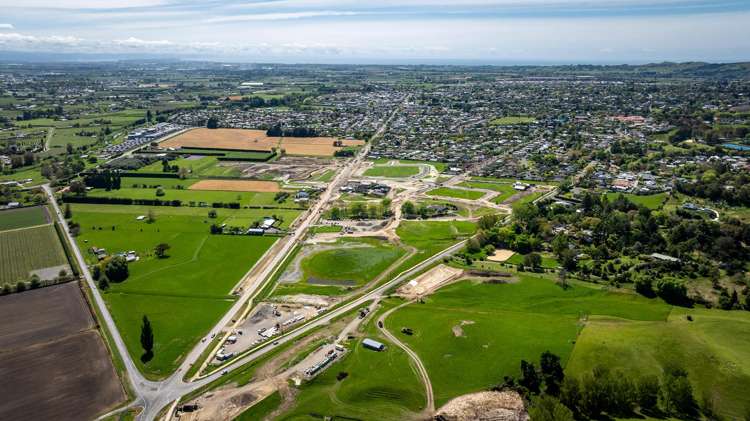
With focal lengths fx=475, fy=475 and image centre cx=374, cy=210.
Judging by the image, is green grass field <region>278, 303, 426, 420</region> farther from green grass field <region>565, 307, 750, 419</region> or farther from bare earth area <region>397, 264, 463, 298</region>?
green grass field <region>565, 307, 750, 419</region>

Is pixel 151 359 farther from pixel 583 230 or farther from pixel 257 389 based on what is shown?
pixel 583 230

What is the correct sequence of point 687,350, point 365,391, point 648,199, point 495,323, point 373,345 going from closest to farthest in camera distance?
point 365,391 → point 687,350 → point 373,345 → point 495,323 → point 648,199

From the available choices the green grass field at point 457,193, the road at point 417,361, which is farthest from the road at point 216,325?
the green grass field at point 457,193

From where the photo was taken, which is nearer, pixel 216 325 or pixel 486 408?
pixel 486 408

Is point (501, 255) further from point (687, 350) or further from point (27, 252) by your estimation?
point (27, 252)

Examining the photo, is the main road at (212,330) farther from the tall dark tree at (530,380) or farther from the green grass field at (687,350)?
the green grass field at (687,350)

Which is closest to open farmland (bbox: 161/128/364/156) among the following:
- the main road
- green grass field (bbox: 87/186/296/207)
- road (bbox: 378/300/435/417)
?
green grass field (bbox: 87/186/296/207)

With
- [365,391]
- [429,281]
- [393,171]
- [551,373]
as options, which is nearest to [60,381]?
[365,391]
